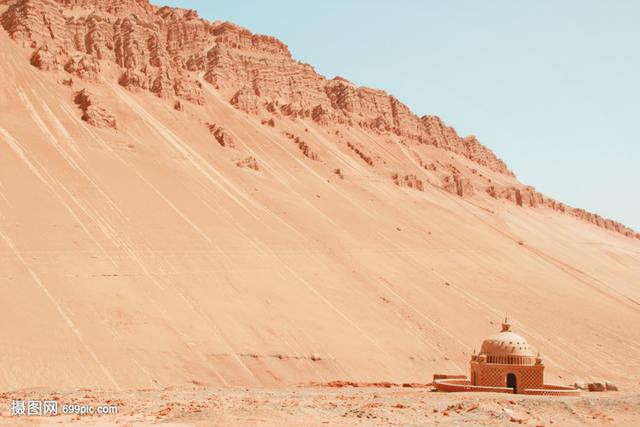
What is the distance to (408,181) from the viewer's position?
54469 mm

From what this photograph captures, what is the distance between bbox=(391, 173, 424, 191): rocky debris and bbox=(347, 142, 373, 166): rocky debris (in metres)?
2.09

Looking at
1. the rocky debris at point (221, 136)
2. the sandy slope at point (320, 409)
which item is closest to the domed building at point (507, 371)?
the sandy slope at point (320, 409)

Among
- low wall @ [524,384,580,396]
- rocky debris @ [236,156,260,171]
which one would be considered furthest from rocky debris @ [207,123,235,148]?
low wall @ [524,384,580,396]

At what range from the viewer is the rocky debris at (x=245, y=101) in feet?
174

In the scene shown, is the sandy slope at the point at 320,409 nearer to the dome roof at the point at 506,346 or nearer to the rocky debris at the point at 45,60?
the dome roof at the point at 506,346

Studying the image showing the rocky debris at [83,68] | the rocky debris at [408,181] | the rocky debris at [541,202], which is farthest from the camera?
the rocky debris at [541,202]

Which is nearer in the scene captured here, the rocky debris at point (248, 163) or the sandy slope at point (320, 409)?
the sandy slope at point (320, 409)

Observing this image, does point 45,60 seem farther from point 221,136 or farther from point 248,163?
point 248,163

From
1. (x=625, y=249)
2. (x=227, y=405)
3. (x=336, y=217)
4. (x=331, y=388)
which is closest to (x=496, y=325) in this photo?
(x=336, y=217)

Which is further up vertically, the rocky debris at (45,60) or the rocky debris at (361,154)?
the rocky debris at (45,60)

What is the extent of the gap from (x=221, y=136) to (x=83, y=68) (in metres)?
7.97

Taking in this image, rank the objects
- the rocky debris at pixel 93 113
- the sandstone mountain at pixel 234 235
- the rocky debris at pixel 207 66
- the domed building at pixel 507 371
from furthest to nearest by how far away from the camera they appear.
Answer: the rocky debris at pixel 207 66 < the rocky debris at pixel 93 113 < the sandstone mountain at pixel 234 235 < the domed building at pixel 507 371

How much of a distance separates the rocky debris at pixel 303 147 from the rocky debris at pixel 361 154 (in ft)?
17.4

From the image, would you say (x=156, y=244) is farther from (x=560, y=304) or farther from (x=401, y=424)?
(x=560, y=304)
